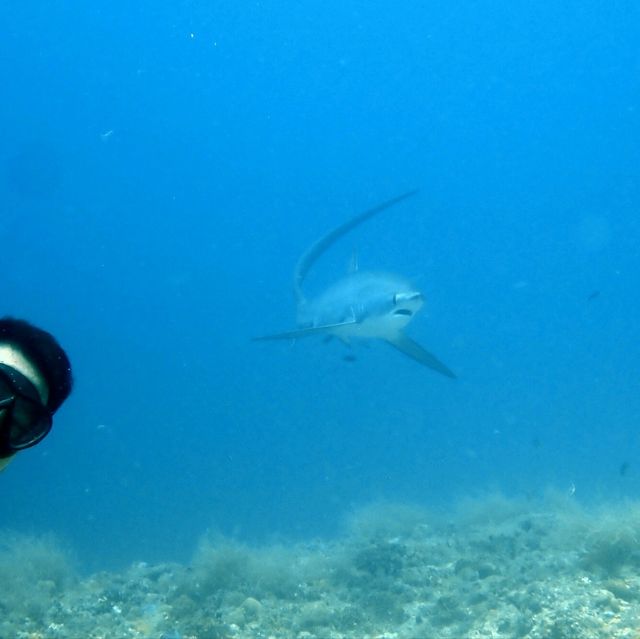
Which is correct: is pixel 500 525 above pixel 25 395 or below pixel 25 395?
above

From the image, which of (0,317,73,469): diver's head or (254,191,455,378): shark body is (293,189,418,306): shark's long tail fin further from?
(0,317,73,469): diver's head

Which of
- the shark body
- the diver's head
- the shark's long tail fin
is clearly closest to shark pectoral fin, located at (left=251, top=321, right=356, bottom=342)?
the shark body

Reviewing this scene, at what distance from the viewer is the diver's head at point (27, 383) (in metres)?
1.22

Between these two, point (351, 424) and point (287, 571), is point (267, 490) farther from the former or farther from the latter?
point (351, 424)

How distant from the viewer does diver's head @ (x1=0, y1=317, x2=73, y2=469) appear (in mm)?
1219

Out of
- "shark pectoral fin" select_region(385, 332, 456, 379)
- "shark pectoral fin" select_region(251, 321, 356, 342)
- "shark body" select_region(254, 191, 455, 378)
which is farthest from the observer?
"shark pectoral fin" select_region(385, 332, 456, 379)

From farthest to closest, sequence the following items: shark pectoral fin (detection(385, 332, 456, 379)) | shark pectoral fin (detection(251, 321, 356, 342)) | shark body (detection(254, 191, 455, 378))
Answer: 1. shark pectoral fin (detection(385, 332, 456, 379))
2. shark pectoral fin (detection(251, 321, 356, 342))
3. shark body (detection(254, 191, 455, 378))

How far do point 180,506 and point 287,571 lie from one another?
64.4 ft

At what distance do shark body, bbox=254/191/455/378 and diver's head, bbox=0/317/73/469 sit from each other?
7393 millimetres

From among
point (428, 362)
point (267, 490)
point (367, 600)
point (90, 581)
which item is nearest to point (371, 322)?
point (428, 362)

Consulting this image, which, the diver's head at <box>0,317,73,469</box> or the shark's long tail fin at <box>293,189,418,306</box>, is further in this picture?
the shark's long tail fin at <box>293,189,418,306</box>

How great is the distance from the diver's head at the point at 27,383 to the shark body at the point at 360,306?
→ 7.39m

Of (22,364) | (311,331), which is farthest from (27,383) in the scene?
(311,331)

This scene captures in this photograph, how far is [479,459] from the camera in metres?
36.8
